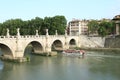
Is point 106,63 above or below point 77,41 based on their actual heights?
below

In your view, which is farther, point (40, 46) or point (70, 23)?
point (70, 23)

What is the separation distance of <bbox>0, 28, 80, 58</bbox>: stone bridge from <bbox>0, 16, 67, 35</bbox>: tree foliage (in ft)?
13.6

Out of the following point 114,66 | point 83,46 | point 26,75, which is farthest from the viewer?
point 83,46

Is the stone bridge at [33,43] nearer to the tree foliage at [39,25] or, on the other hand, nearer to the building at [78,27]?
the tree foliage at [39,25]

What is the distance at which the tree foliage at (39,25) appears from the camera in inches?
1599

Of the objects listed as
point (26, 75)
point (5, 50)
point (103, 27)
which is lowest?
point (26, 75)

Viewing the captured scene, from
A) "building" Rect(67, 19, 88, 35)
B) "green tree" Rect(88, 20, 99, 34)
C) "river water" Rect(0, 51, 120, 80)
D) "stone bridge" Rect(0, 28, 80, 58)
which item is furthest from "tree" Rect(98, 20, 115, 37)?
"river water" Rect(0, 51, 120, 80)

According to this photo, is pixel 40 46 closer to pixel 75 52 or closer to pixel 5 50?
pixel 75 52

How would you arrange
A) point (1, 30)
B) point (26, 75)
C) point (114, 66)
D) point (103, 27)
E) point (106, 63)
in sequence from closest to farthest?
point (26, 75), point (114, 66), point (106, 63), point (103, 27), point (1, 30)

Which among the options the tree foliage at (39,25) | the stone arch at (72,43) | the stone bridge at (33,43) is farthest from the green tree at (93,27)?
the stone arch at (72,43)

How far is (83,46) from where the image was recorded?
37188 millimetres

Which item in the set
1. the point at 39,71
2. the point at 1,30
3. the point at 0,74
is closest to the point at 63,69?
the point at 39,71

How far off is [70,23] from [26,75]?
39.7 meters

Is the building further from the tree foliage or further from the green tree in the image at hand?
the tree foliage
